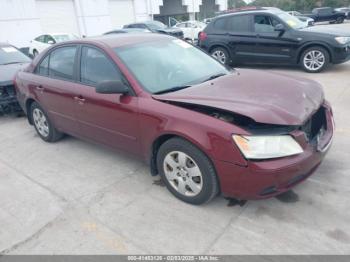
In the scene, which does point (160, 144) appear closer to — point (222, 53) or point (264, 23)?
point (264, 23)

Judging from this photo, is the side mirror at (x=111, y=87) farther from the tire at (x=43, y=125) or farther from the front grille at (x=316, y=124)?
the tire at (x=43, y=125)

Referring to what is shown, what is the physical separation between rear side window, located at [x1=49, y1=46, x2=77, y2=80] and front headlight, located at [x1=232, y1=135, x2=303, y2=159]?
245 centimetres

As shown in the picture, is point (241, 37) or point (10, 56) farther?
point (241, 37)

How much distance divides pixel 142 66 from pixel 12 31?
20272 mm

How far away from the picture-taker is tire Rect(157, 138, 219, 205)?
8.77 ft

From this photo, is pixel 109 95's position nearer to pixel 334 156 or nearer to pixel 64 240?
pixel 64 240

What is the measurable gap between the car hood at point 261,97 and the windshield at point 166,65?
8.4 inches

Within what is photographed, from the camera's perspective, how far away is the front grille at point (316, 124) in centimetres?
281

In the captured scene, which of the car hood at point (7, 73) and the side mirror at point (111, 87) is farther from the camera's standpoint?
the car hood at point (7, 73)

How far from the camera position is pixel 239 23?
8570 mm

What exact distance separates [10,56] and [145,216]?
6.35 metres

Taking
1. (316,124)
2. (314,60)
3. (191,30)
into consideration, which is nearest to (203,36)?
(314,60)

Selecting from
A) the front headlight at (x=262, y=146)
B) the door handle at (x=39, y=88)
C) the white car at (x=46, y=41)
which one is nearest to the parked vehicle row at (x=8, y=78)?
the door handle at (x=39, y=88)

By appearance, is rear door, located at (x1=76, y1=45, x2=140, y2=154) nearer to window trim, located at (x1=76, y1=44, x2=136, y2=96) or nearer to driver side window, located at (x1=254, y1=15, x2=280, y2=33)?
window trim, located at (x1=76, y1=44, x2=136, y2=96)
